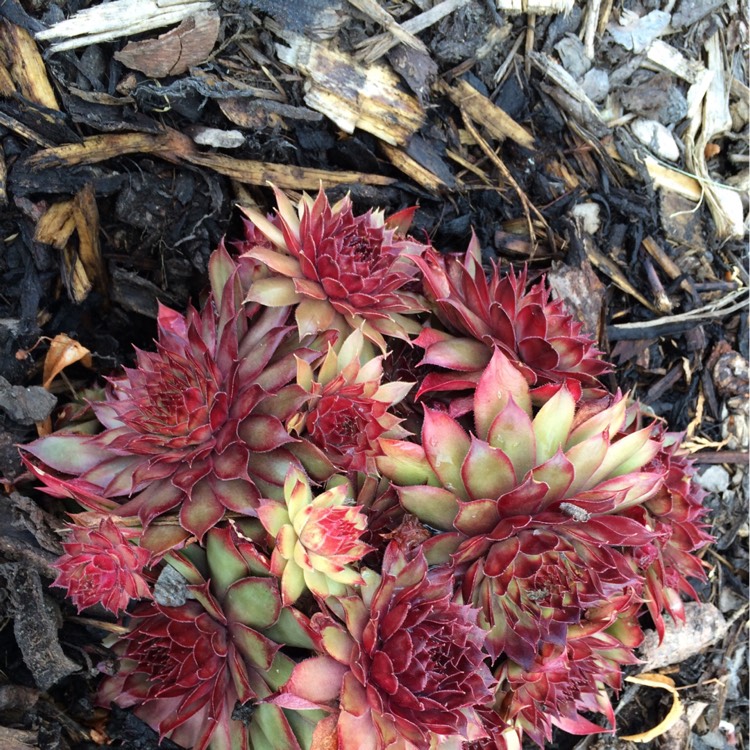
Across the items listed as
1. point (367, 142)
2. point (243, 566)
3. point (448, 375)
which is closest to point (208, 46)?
point (367, 142)

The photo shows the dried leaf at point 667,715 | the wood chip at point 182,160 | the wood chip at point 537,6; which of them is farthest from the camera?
the dried leaf at point 667,715

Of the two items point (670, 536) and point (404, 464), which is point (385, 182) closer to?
point (404, 464)

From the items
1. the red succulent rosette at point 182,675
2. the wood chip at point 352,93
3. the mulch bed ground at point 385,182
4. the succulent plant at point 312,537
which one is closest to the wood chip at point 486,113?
the mulch bed ground at point 385,182

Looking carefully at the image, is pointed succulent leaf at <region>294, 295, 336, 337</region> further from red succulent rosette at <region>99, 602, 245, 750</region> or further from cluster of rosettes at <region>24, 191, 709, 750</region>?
red succulent rosette at <region>99, 602, 245, 750</region>

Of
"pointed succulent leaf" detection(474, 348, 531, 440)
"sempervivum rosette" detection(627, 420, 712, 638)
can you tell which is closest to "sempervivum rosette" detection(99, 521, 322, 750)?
"pointed succulent leaf" detection(474, 348, 531, 440)

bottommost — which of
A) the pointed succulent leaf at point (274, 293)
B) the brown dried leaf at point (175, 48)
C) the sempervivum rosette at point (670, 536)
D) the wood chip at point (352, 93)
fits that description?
the sempervivum rosette at point (670, 536)

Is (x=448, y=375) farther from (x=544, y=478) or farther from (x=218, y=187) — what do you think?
(x=218, y=187)

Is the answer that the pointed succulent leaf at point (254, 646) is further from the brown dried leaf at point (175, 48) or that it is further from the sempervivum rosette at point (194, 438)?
the brown dried leaf at point (175, 48)
